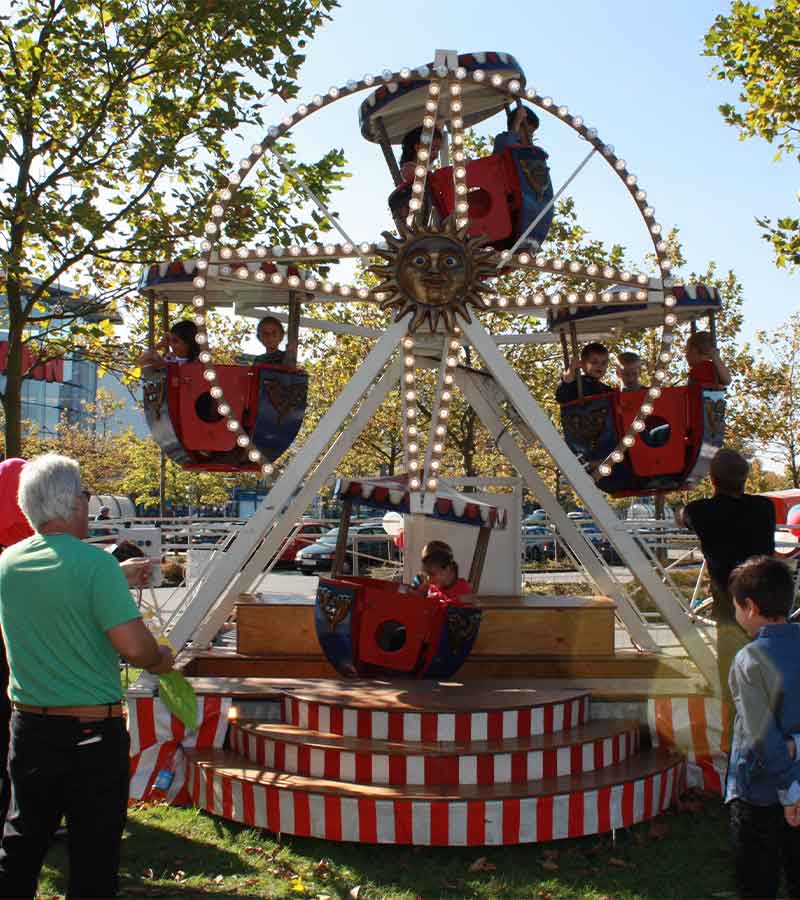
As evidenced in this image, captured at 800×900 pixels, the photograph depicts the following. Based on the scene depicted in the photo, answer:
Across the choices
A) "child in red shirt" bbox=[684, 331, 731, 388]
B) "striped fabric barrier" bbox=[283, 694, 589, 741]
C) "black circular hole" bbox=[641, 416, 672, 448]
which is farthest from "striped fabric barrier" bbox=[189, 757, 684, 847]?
"child in red shirt" bbox=[684, 331, 731, 388]

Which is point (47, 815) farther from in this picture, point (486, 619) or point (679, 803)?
point (486, 619)

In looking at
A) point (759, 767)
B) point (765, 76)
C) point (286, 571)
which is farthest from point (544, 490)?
point (286, 571)

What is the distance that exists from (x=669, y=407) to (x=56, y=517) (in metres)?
5.63

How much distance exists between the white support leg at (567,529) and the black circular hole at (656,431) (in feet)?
3.06

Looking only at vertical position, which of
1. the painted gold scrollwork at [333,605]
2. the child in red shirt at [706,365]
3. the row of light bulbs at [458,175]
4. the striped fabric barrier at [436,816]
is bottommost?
the striped fabric barrier at [436,816]

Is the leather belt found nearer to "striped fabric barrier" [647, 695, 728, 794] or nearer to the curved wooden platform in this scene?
the curved wooden platform

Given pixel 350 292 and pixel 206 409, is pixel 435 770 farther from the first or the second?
pixel 350 292

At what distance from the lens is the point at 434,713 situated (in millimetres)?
6246

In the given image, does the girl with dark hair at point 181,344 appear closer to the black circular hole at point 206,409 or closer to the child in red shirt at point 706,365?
the black circular hole at point 206,409

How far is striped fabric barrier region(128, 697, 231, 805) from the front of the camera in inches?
271

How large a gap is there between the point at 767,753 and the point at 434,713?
3.00 metres

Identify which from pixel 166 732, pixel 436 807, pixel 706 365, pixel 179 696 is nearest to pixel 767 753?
pixel 179 696

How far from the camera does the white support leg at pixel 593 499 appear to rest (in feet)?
25.9

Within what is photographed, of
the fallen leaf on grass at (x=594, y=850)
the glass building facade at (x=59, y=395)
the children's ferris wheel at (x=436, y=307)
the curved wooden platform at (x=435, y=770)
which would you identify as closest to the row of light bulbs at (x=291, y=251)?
the children's ferris wheel at (x=436, y=307)
